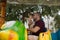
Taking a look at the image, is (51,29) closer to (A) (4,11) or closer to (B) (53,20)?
(B) (53,20)

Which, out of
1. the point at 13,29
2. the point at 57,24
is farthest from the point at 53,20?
the point at 13,29

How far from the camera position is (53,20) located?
95cm

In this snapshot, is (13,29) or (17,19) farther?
(17,19)

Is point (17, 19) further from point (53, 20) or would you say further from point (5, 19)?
point (53, 20)

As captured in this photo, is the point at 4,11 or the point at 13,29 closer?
the point at 13,29

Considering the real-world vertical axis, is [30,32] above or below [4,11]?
below

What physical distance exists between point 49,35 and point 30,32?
0.36 ft

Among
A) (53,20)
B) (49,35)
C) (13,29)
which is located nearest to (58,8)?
(53,20)

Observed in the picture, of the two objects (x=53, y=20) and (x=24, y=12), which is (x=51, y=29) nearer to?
(x=53, y=20)

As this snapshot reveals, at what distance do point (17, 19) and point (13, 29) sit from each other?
Answer: 130 millimetres

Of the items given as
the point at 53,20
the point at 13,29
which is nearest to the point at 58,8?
the point at 53,20

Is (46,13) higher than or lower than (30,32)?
higher

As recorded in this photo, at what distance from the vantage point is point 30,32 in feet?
2.93

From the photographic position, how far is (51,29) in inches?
36.5
